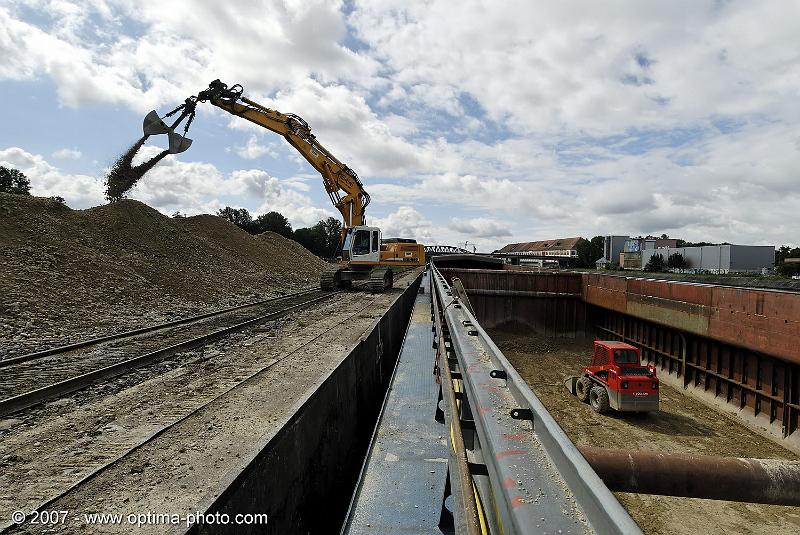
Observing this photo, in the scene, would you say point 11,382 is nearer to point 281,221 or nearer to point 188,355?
point 188,355

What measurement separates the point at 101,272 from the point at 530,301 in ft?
63.5

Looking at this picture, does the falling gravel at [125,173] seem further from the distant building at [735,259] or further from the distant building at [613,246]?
the distant building at [613,246]

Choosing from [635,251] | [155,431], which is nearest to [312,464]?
[155,431]

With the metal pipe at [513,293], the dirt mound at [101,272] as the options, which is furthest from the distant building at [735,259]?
the dirt mound at [101,272]

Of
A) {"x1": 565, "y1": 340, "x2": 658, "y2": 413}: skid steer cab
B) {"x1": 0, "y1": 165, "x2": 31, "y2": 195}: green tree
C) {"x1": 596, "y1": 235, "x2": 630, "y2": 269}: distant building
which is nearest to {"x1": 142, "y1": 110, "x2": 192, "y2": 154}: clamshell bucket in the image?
{"x1": 565, "y1": 340, "x2": 658, "y2": 413}: skid steer cab

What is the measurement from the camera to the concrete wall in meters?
3.18

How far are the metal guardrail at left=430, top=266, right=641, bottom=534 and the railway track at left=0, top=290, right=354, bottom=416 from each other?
6278 mm

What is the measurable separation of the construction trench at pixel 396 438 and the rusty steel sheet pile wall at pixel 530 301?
8781 mm

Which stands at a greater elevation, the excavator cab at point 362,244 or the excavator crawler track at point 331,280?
the excavator cab at point 362,244

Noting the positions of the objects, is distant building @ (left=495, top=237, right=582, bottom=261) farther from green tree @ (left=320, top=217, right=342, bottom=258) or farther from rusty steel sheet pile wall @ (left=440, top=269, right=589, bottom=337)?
rusty steel sheet pile wall @ (left=440, top=269, right=589, bottom=337)

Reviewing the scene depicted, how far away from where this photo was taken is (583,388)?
41.3 ft

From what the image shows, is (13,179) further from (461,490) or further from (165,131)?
(461,490)

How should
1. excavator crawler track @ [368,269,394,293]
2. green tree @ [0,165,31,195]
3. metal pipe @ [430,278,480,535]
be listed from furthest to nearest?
green tree @ [0,165,31,195], excavator crawler track @ [368,269,394,293], metal pipe @ [430,278,480,535]

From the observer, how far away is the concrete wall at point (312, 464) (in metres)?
3.18
